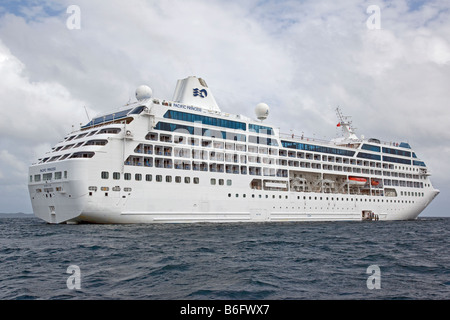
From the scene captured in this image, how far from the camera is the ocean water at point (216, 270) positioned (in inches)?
449

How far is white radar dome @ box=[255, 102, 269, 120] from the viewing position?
5082 centimetres

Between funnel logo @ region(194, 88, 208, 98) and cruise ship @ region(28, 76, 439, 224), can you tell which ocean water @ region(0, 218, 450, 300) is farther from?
funnel logo @ region(194, 88, 208, 98)

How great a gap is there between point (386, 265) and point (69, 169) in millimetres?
26651

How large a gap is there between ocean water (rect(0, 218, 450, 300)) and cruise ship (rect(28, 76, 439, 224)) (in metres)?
10.9

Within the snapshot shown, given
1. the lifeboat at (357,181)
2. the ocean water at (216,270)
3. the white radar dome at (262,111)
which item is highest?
the white radar dome at (262,111)

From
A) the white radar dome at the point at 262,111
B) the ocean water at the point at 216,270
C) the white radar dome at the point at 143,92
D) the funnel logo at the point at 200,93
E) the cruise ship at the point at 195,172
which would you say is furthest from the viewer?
the white radar dome at the point at 262,111

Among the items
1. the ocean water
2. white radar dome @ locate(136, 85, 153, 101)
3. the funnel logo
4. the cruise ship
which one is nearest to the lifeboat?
the cruise ship

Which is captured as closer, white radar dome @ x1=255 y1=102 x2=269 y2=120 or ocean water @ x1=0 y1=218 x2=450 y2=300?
ocean water @ x1=0 y1=218 x2=450 y2=300

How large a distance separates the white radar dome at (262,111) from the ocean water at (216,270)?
2949 cm

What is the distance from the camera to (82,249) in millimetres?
19656

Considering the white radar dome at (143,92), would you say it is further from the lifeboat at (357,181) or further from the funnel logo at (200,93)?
the lifeboat at (357,181)

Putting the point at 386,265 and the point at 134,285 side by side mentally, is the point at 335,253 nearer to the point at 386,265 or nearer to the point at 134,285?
the point at 386,265

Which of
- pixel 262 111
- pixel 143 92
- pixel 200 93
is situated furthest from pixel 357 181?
pixel 143 92

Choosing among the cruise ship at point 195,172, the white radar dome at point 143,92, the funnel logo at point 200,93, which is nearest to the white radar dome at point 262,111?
the cruise ship at point 195,172
